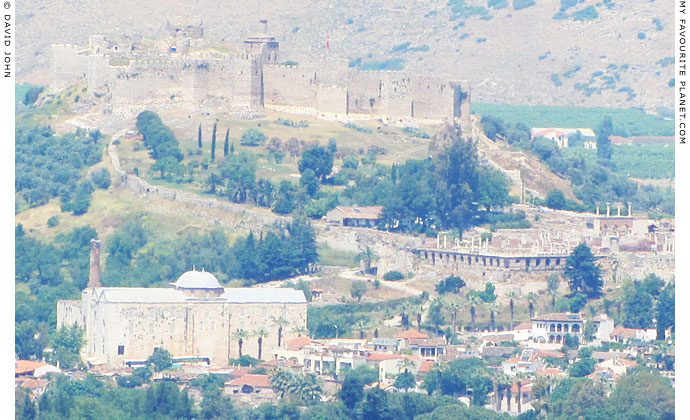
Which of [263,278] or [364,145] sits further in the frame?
[364,145]

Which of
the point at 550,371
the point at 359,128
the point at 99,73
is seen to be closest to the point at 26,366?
the point at 550,371

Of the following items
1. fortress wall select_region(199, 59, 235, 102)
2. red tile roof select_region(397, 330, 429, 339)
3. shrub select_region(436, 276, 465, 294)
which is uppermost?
fortress wall select_region(199, 59, 235, 102)

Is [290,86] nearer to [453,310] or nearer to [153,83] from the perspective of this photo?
[153,83]

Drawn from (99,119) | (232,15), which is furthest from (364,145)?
(232,15)

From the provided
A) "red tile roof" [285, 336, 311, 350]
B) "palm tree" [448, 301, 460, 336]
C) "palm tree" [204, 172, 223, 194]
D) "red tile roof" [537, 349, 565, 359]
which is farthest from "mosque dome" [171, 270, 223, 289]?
"palm tree" [204, 172, 223, 194]

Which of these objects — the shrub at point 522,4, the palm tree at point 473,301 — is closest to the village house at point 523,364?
Result: the palm tree at point 473,301

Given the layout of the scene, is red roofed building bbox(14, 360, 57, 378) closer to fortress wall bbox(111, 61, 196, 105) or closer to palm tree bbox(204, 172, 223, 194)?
palm tree bbox(204, 172, 223, 194)

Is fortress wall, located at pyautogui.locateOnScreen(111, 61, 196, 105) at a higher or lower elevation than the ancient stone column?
higher

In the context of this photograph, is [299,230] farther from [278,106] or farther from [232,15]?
[232,15]
